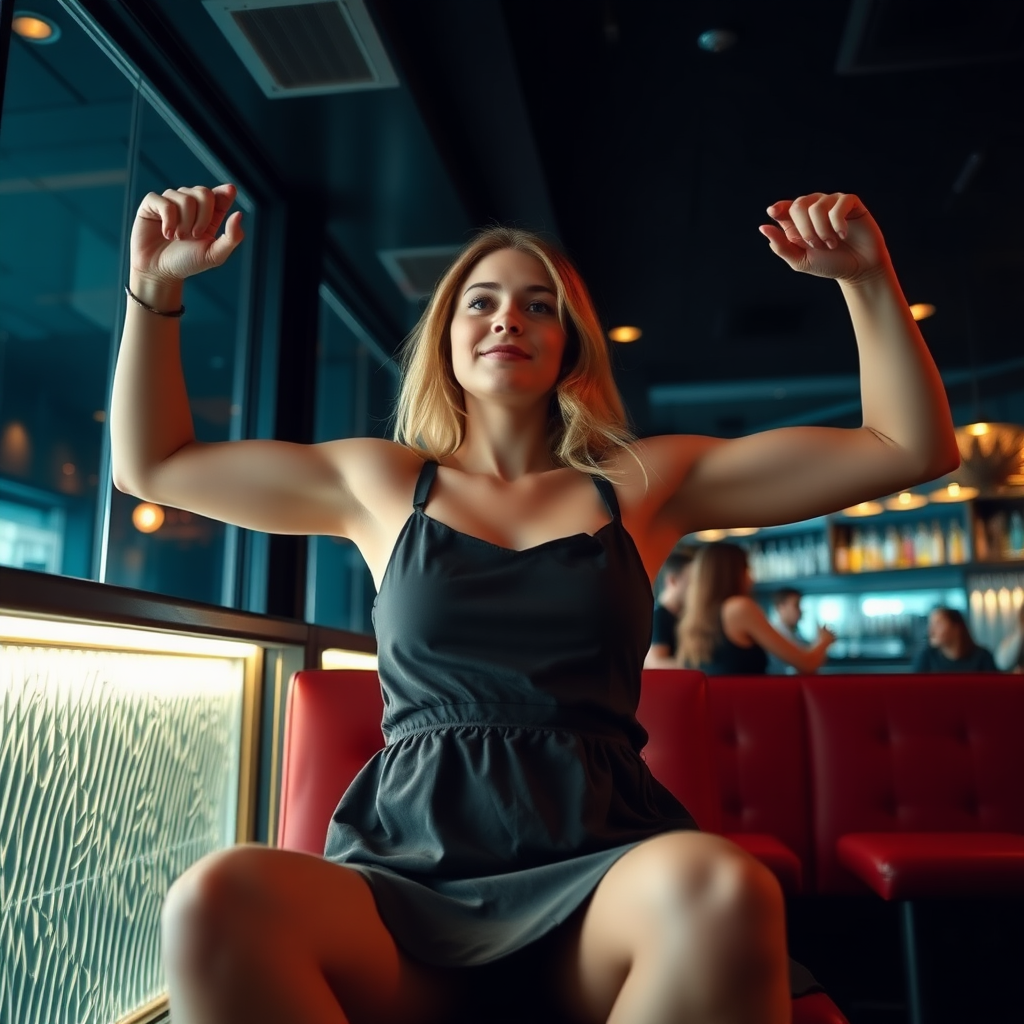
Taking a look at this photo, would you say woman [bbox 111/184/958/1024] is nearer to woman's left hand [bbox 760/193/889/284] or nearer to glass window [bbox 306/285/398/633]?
woman's left hand [bbox 760/193/889/284]

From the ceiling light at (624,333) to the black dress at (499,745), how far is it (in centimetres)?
440

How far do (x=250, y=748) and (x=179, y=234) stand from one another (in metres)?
1.16

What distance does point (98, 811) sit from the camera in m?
1.55

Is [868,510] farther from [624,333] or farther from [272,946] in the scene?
[272,946]

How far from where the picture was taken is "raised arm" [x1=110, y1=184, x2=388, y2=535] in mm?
1262

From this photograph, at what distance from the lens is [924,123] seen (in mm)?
3590

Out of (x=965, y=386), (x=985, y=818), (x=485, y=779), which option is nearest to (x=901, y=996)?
(x=985, y=818)

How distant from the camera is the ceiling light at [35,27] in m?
2.04

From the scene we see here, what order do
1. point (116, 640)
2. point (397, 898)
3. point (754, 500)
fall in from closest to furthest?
point (397, 898) < point (754, 500) < point (116, 640)

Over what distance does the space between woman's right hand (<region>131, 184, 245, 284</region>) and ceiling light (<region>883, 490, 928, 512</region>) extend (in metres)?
5.52

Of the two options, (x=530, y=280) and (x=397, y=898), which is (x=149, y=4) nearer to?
(x=530, y=280)

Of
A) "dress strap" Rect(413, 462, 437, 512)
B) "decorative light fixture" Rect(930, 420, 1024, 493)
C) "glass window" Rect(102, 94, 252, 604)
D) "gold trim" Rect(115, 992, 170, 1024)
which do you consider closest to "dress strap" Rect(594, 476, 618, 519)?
"dress strap" Rect(413, 462, 437, 512)

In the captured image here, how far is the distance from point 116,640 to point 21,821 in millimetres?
300

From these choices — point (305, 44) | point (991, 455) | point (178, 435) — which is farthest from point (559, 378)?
point (991, 455)
